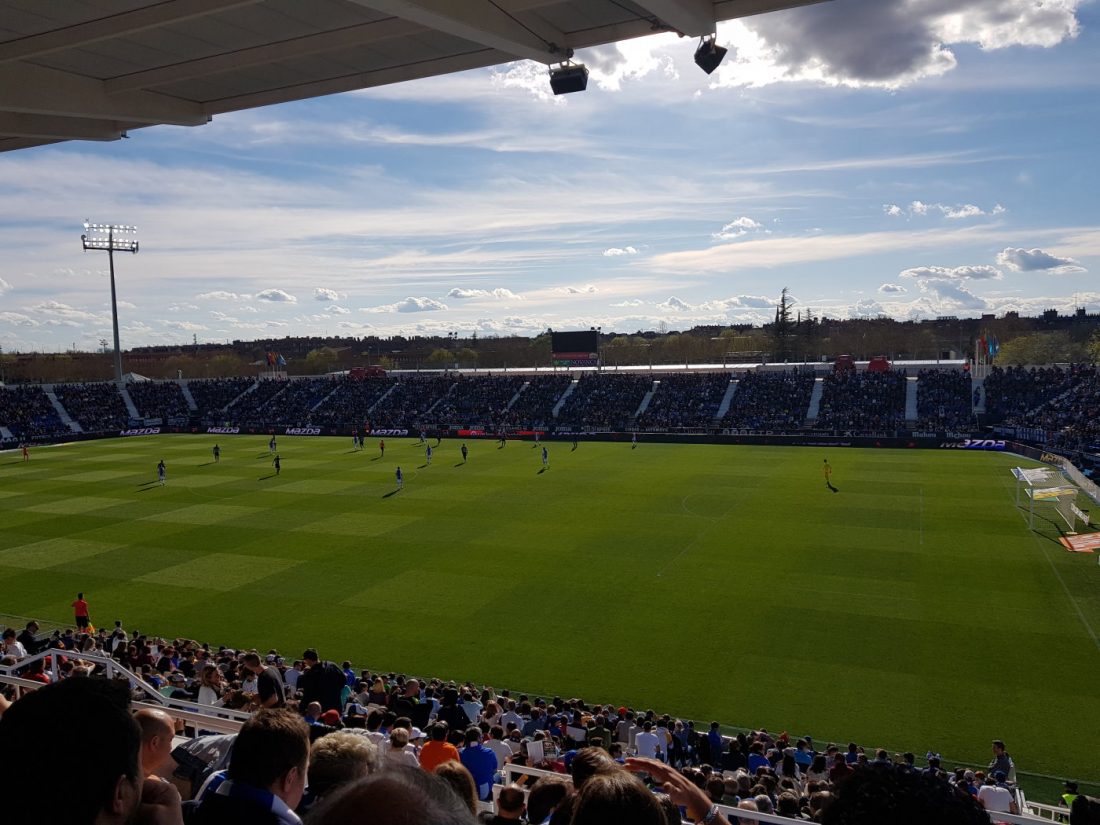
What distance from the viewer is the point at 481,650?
1806cm

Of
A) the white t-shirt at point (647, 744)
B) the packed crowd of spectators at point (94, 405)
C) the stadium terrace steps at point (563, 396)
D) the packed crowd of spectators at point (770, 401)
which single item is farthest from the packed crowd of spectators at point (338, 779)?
the packed crowd of spectators at point (94, 405)

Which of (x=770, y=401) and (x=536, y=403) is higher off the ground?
(x=770, y=401)

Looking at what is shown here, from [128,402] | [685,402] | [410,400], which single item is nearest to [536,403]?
[410,400]

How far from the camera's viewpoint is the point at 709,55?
338 inches

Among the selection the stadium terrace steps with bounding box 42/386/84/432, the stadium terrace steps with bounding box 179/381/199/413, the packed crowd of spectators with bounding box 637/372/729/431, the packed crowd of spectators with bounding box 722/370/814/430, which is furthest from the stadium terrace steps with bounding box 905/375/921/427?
the stadium terrace steps with bounding box 42/386/84/432

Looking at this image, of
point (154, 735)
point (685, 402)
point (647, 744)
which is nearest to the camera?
Result: point (154, 735)

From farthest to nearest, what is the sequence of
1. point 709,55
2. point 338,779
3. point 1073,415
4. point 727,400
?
point 727,400, point 1073,415, point 709,55, point 338,779

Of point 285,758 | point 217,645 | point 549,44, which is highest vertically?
point 549,44

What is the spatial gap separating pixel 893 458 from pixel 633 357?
90725 millimetres

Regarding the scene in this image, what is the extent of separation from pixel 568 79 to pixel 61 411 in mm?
78581

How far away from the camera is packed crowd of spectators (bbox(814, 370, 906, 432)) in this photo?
54.6m

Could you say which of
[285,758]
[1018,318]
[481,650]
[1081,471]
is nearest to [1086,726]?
[481,650]

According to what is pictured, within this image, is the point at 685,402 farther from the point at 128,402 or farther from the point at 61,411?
the point at 61,411

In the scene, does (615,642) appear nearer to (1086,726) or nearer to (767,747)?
(767,747)
